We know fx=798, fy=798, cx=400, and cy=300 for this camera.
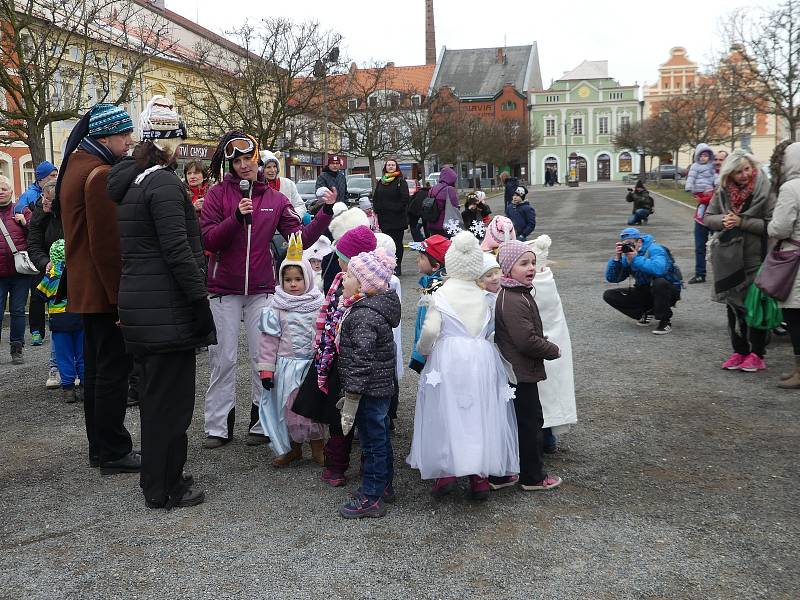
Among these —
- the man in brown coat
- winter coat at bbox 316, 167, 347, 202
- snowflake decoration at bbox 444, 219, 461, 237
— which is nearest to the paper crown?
the man in brown coat

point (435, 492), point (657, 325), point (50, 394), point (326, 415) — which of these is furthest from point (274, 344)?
point (657, 325)

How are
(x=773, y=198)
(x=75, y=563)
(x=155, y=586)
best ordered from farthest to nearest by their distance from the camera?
(x=773, y=198) < (x=75, y=563) < (x=155, y=586)

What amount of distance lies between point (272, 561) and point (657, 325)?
6.82m

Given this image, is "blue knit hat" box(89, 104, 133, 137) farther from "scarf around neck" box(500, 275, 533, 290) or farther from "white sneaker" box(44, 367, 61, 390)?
"white sneaker" box(44, 367, 61, 390)

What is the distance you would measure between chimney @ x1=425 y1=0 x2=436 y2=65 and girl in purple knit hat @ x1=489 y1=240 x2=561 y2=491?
327ft

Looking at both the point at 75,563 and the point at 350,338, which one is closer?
the point at 75,563

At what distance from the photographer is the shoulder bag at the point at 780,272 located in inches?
261

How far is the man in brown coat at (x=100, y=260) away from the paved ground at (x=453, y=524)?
0.37 metres

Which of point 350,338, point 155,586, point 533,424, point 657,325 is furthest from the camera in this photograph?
point 657,325

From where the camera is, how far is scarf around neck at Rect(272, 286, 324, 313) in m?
5.09

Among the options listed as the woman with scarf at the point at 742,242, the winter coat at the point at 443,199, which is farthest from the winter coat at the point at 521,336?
the winter coat at the point at 443,199

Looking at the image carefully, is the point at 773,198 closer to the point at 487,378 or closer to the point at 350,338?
the point at 487,378

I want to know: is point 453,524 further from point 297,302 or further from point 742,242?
point 742,242

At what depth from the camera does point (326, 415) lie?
470 centimetres
